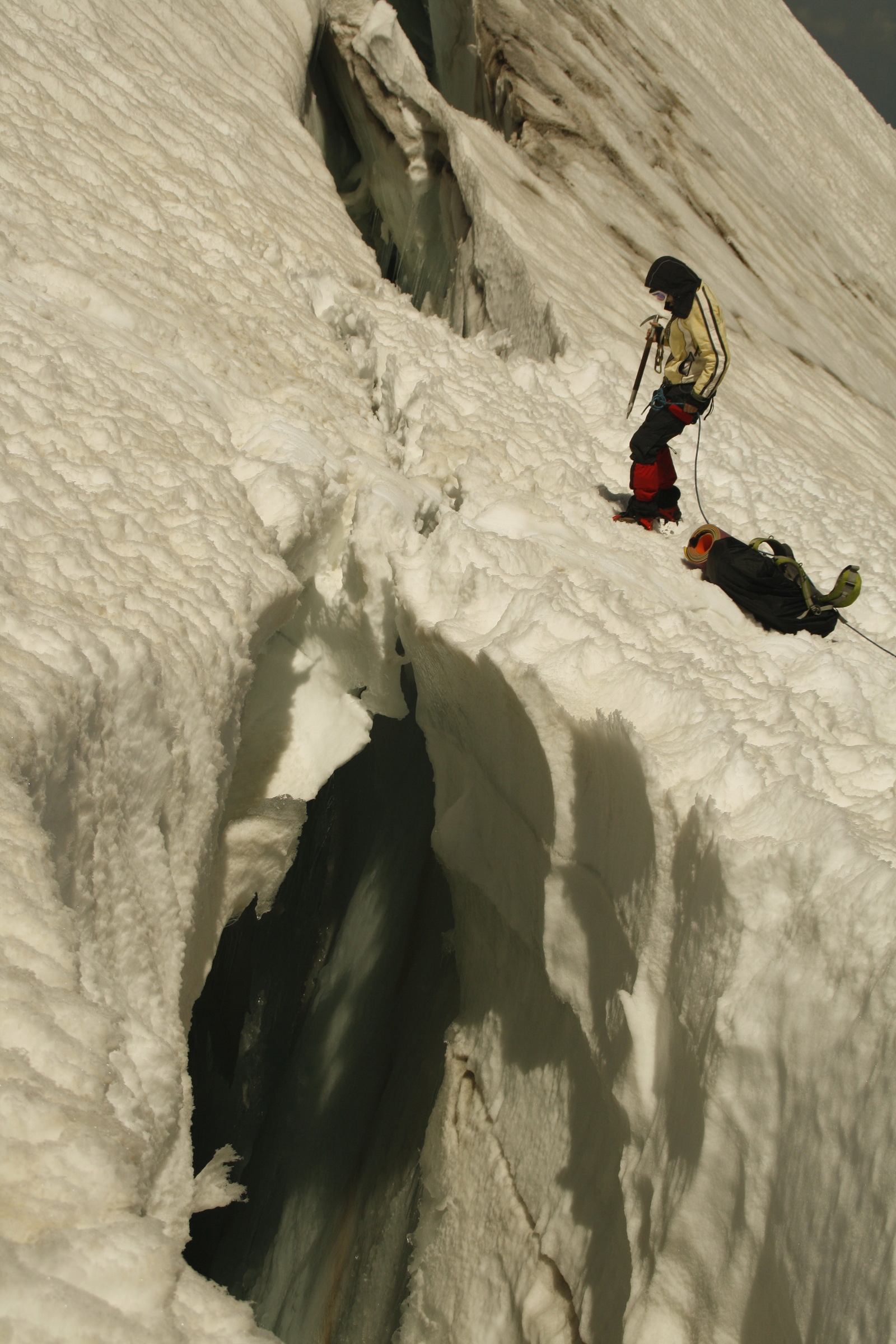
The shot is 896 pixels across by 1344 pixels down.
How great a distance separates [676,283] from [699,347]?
Result: 216 millimetres

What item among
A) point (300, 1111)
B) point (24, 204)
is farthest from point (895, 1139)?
point (24, 204)

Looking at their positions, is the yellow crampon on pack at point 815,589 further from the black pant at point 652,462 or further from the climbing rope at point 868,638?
the black pant at point 652,462

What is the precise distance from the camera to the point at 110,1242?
79 cm

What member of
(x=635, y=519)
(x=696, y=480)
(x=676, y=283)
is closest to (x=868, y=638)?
(x=635, y=519)

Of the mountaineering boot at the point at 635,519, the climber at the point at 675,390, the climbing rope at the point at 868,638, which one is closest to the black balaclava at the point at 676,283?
the climber at the point at 675,390

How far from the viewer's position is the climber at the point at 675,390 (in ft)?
9.84

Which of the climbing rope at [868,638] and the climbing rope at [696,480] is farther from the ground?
the climbing rope at [868,638]

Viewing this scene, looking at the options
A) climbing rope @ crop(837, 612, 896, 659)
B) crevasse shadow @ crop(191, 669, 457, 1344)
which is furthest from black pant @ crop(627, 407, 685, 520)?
crevasse shadow @ crop(191, 669, 457, 1344)

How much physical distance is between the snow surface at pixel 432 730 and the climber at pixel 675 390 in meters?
0.17

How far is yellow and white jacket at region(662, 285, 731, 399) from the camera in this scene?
3.01m

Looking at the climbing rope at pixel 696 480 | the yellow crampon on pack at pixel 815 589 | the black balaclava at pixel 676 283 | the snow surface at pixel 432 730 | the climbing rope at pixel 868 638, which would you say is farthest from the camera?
the climbing rope at pixel 696 480

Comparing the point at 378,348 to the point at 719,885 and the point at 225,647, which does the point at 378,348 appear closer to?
the point at 225,647

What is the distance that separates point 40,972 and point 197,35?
4.41 m

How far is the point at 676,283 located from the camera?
300 centimetres
